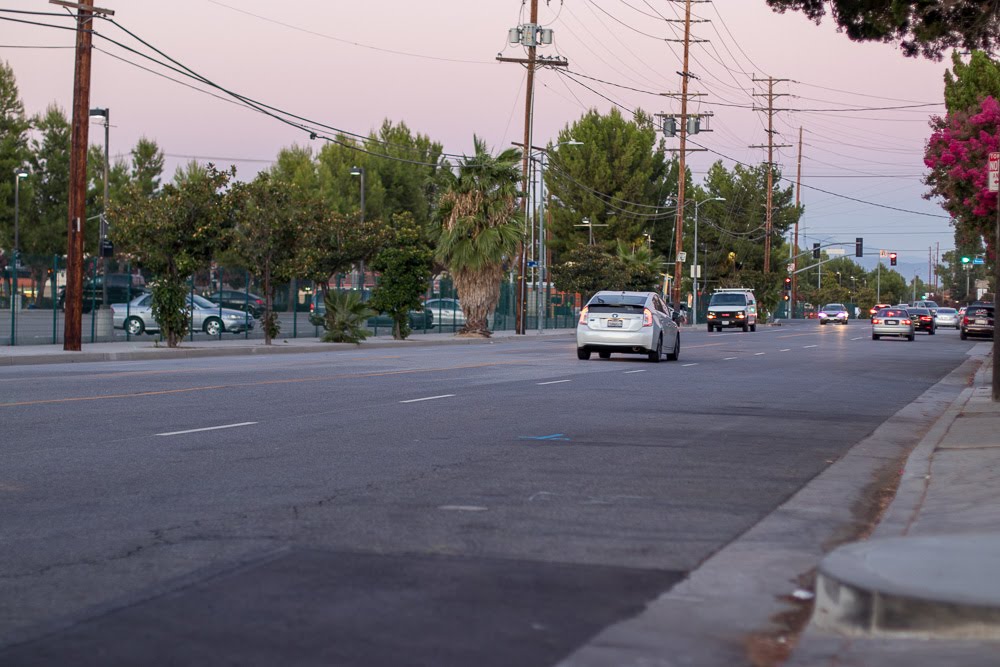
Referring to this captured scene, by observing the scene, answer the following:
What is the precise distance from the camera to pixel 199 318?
144 feet

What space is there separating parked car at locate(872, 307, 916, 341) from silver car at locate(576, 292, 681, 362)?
2687cm

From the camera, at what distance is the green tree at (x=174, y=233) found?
33938 mm

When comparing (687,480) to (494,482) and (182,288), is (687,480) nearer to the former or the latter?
(494,482)

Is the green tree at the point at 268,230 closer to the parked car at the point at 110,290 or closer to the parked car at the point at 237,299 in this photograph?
the parked car at the point at 110,290

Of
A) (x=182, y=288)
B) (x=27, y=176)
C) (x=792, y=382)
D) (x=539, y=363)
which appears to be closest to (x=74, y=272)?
(x=182, y=288)

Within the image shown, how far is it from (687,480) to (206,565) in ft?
15.6

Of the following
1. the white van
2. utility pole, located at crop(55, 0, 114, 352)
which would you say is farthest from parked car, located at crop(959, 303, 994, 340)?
utility pole, located at crop(55, 0, 114, 352)

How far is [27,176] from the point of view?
2896 inches

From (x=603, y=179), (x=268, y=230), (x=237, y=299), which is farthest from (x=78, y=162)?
(x=603, y=179)

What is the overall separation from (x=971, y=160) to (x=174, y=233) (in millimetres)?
21009

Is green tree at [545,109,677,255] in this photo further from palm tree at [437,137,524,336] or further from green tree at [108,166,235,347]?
green tree at [108,166,235,347]

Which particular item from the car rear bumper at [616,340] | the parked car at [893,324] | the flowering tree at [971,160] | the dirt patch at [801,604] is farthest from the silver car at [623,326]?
the parked car at [893,324]

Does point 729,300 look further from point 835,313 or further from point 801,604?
point 801,604

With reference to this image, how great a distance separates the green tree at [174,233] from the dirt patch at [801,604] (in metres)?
25.8
